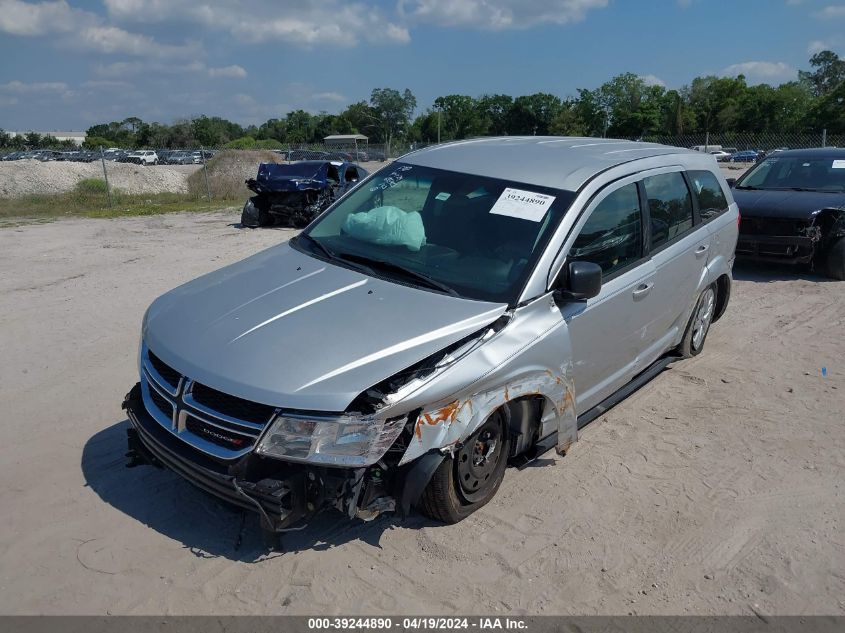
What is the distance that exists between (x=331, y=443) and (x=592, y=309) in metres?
1.89

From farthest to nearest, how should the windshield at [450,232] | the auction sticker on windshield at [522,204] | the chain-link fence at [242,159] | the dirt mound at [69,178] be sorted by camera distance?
the dirt mound at [69,178]
the chain-link fence at [242,159]
the auction sticker on windshield at [522,204]
the windshield at [450,232]

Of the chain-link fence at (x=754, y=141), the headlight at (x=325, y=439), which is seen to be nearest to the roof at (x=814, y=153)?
the headlight at (x=325, y=439)

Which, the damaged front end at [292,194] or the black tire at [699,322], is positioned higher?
the damaged front end at [292,194]

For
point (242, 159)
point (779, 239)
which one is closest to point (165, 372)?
point (779, 239)

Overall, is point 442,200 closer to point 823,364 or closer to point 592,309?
point 592,309

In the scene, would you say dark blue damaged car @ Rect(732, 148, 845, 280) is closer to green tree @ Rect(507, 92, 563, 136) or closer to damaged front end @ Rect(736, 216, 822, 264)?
damaged front end @ Rect(736, 216, 822, 264)

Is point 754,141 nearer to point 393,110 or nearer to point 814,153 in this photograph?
point 814,153

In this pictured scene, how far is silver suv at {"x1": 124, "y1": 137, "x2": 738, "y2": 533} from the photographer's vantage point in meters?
3.02

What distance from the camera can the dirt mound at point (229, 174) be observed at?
22016mm

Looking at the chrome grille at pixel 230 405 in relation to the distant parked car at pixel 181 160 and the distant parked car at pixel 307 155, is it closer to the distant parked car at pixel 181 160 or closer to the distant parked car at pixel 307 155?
the distant parked car at pixel 307 155

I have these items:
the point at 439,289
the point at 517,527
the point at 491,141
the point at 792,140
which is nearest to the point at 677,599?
the point at 517,527

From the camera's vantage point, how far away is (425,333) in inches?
128

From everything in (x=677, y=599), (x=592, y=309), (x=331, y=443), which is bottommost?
(x=677, y=599)

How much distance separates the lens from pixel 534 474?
415 cm
